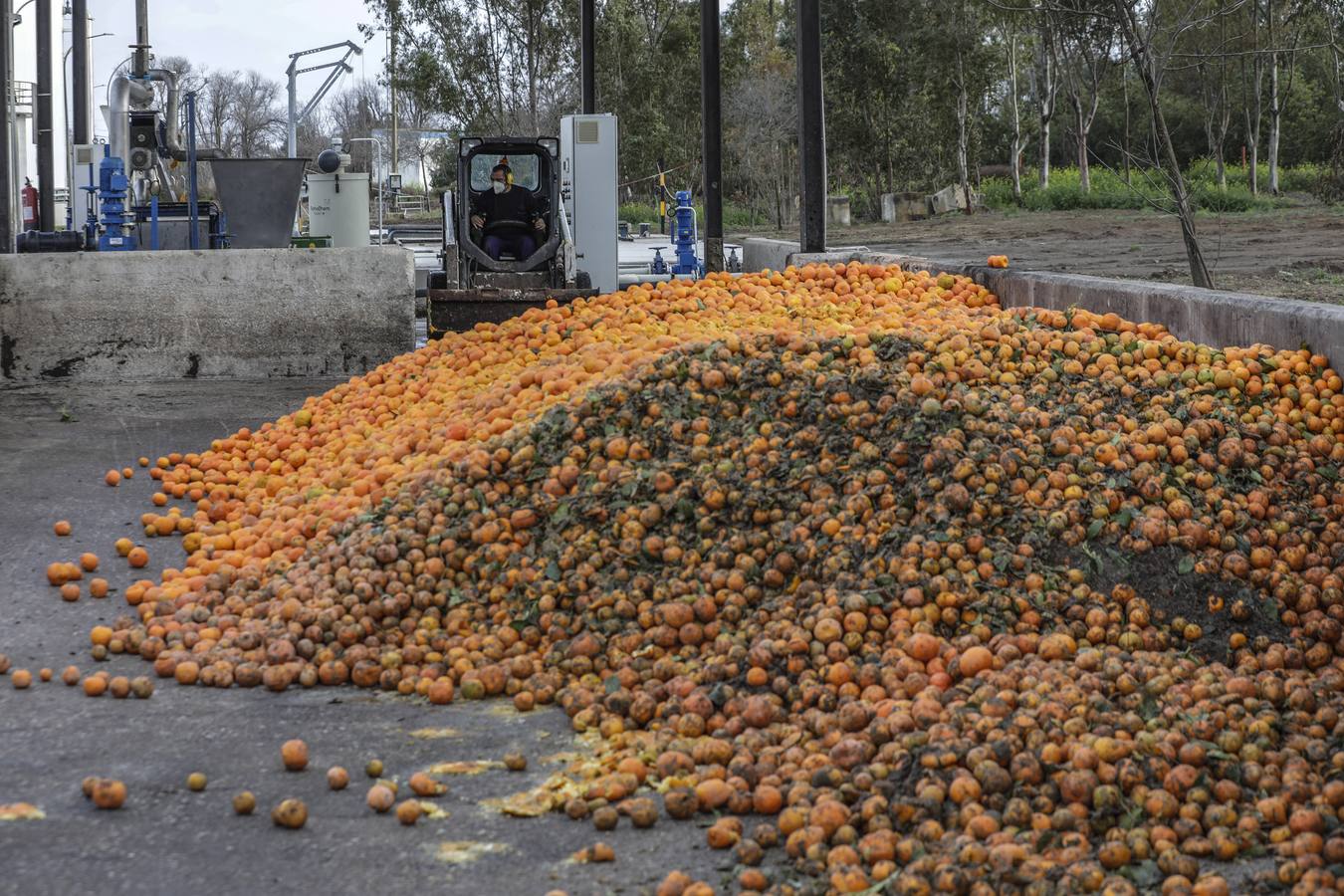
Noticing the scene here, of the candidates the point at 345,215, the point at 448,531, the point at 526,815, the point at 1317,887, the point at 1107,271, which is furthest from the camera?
the point at 345,215

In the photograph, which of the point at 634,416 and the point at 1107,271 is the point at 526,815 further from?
the point at 1107,271

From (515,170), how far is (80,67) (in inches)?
609

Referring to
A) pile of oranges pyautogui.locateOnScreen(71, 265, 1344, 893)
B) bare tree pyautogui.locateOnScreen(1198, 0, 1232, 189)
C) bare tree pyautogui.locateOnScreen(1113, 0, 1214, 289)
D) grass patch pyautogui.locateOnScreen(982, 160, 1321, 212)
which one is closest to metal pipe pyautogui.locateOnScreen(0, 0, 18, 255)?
pile of oranges pyautogui.locateOnScreen(71, 265, 1344, 893)

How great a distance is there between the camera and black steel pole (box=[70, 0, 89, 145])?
26.5 metres

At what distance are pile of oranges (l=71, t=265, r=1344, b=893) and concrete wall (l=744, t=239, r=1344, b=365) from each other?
20 centimetres

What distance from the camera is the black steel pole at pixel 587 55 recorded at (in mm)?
18031

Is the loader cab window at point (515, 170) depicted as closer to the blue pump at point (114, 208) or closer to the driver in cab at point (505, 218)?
the driver in cab at point (505, 218)

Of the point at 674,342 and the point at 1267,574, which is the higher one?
the point at 674,342

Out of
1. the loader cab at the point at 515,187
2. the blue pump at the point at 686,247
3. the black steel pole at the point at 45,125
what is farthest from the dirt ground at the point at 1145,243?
the black steel pole at the point at 45,125

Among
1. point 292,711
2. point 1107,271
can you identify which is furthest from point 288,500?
point 1107,271

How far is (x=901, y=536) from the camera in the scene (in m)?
4.85

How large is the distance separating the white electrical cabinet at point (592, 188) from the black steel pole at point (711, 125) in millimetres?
1299

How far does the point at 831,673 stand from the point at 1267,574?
63.5 inches

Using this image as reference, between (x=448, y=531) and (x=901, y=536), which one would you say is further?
(x=448, y=531)
